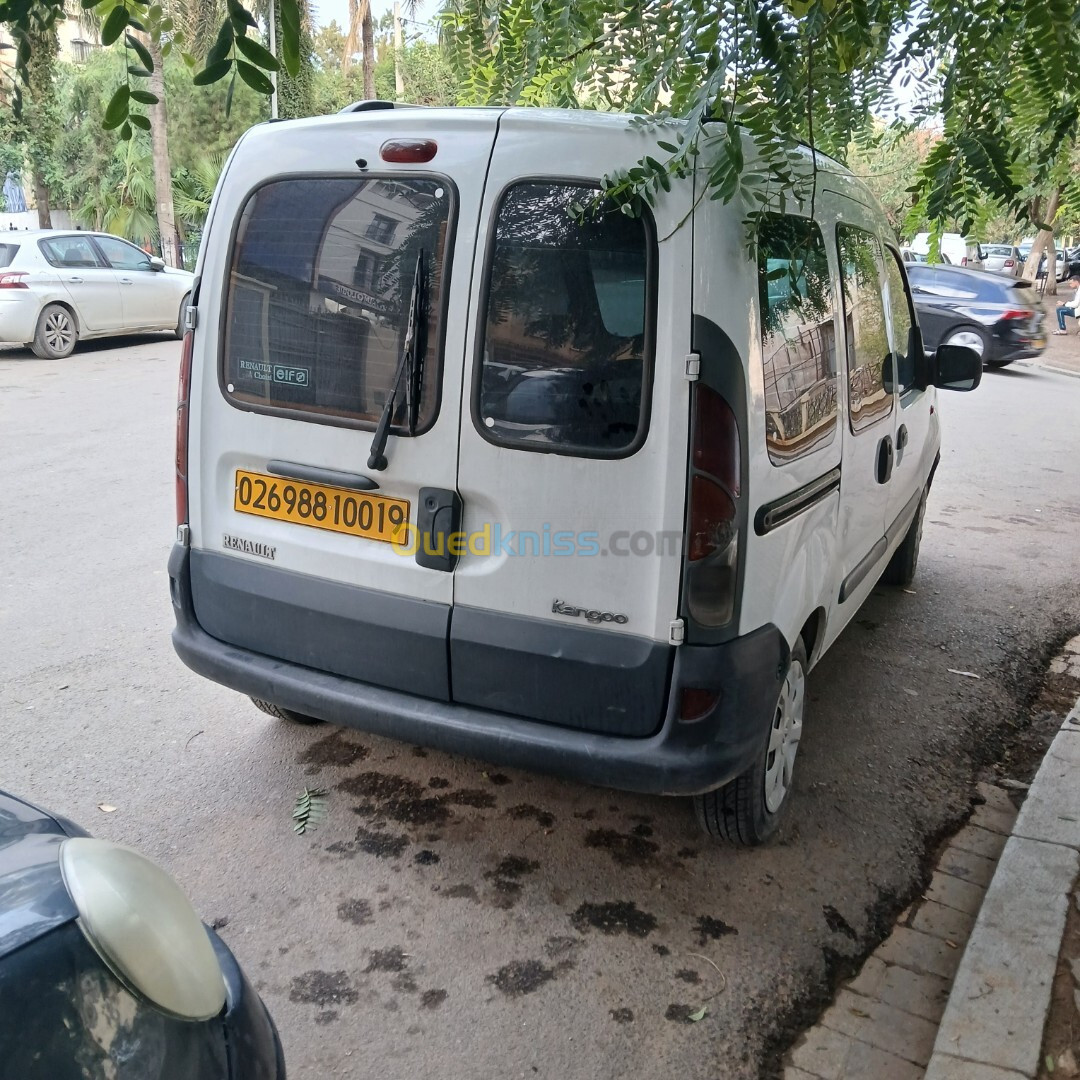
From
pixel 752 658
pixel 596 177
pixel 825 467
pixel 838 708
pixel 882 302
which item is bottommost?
pixel 838 708

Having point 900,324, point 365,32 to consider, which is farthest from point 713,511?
point 365,32

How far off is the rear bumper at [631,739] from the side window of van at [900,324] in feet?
6.10

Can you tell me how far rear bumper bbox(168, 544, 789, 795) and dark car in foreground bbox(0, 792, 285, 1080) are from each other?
113cm

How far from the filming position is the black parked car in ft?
51.5

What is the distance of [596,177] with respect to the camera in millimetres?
2596

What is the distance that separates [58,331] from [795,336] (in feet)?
41.6

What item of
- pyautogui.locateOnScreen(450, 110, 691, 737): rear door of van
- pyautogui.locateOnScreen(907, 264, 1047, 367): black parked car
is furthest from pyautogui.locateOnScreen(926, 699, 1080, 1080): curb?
pyautogui.locateOnScreen(907, 264, 1047, 367): black parked car

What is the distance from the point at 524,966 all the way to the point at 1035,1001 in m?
1.34

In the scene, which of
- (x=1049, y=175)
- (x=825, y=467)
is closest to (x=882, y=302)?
(x=1049, y=175)

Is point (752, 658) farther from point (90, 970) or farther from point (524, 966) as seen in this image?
point (90, 970)

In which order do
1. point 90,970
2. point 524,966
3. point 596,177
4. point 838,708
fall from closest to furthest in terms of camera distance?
1. point 90,970
2. point 596,177
3. point 524,966
4. point 838,708

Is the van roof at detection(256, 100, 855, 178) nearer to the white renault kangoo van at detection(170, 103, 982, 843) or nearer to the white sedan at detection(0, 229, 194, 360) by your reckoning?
the white renault kangoo van at detection(170, 103, 982, 843)

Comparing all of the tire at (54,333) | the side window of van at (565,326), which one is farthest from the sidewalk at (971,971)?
the tire at (54,333)

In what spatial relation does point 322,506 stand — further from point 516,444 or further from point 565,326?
point 565,326
